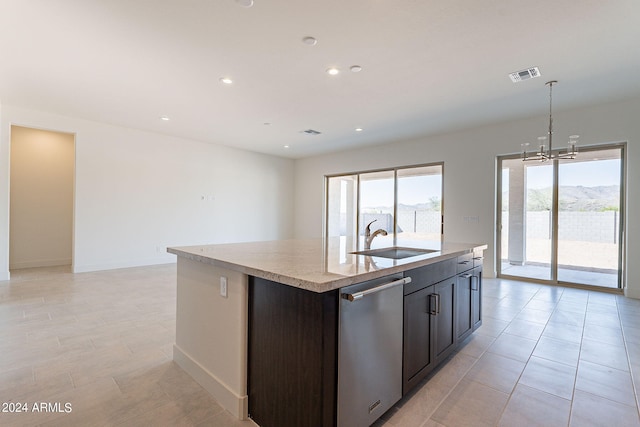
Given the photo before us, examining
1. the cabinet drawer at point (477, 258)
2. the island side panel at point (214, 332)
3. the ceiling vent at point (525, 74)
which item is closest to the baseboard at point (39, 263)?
the island side panel at point (214, 332)

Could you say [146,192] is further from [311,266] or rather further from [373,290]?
[373,290]

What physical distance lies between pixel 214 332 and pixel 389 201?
5823 mm

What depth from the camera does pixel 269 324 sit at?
153cm

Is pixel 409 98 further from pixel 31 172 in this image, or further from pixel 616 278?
pixel 31 172

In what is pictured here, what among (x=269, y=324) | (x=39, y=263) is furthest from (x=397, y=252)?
(x=39, y=263)

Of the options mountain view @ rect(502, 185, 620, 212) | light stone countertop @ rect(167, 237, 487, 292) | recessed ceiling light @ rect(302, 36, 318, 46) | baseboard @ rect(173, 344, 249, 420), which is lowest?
baseboard @ rect(173, 344, 249, 420)

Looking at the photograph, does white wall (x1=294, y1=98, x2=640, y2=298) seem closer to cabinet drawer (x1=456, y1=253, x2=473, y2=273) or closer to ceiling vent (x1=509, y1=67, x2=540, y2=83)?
ceiling vent (x1=509, y1=67, x2=540, y2=83)

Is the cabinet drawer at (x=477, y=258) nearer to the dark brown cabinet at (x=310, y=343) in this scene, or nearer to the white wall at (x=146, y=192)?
the dark brown cabinet at (x=310, y=343)

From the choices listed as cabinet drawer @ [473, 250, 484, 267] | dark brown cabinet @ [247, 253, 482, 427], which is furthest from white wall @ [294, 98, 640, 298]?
dark brown cabinet @ [247, 253, 482, 427]

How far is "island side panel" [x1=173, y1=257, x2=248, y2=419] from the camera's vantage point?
168 cm

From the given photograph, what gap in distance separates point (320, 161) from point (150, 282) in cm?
529

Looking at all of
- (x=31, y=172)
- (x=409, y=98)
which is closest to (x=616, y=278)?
(x=409, y=98)

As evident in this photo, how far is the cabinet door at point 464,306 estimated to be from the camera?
239cm

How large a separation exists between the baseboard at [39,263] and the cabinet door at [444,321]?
7.65m
